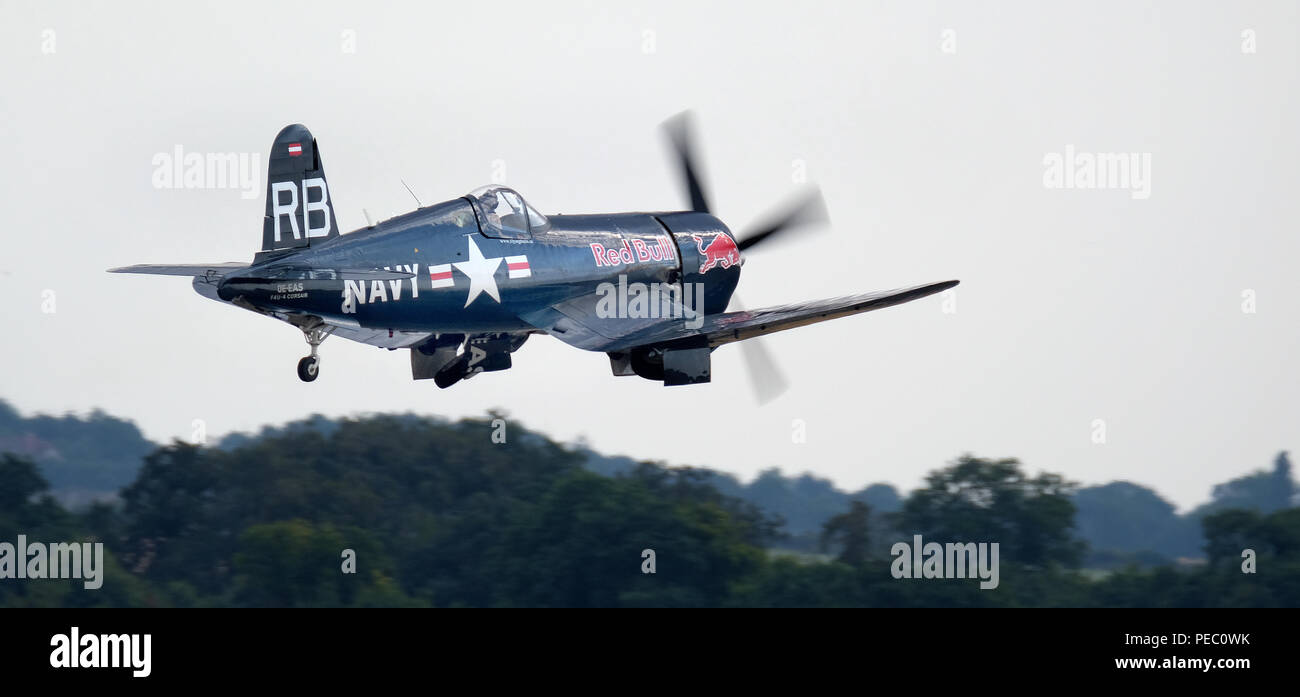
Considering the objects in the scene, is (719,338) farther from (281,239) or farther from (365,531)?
(365,531)

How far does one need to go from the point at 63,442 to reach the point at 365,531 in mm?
9696

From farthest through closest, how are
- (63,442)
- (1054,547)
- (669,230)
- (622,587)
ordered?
(63,442)
(1054,547)
(622,587)
(669,230)

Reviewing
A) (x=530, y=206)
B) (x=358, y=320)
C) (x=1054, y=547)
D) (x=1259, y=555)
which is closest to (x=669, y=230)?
(x=530, y=206)

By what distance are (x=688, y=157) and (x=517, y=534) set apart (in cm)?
964

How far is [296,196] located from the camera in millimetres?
22375

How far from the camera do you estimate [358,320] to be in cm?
2239

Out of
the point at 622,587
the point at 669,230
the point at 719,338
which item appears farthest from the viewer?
the point at 622,587

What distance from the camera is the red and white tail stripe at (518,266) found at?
23781 mm

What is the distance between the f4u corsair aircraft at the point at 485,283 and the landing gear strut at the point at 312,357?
0.02 meters
